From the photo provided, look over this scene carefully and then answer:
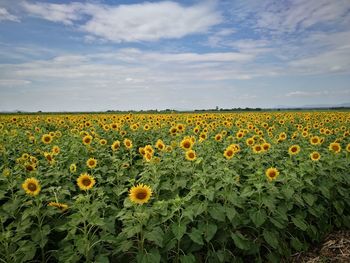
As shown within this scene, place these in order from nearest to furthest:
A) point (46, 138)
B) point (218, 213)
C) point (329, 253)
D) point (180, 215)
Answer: point (218, 213), point (180, 215), point (329, 253), point (46, 138)

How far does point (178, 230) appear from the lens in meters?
4.00

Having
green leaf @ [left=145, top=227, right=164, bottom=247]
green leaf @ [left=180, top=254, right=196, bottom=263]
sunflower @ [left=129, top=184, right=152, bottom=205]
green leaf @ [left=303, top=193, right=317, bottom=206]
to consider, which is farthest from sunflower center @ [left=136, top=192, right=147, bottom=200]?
green leaf @ [left=303, top=193, right=317, bottom=206]

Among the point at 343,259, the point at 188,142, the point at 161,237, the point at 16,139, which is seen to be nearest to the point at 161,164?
the point at 188,142

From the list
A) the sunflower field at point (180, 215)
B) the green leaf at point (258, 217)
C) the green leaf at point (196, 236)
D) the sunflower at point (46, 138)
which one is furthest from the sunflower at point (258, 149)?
the sunflower at point (46, 138)

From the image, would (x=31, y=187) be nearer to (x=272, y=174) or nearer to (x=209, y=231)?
(x=209, y=231)

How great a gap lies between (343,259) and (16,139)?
26.2 feet

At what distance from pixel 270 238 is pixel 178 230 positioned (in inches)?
57.2

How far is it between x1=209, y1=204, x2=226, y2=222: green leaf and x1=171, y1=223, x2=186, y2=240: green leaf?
20.0 inches

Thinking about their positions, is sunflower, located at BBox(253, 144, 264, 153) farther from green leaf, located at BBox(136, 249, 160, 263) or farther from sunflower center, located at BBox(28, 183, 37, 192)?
sunflower center, located at BBox(28, 183, 37, 192)

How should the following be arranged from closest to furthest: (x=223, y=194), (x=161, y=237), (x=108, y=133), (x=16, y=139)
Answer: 1. (x=161, y=237)
2. (x=223, y=194)
3. (x=16, y=139)
4. (x=108, y=133)

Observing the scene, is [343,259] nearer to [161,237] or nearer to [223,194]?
[223,194]

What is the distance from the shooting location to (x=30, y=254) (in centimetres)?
393

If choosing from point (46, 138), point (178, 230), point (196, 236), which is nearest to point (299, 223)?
point (196, 236)

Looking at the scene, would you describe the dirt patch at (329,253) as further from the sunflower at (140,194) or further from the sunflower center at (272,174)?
the sunflower at (140,194)
